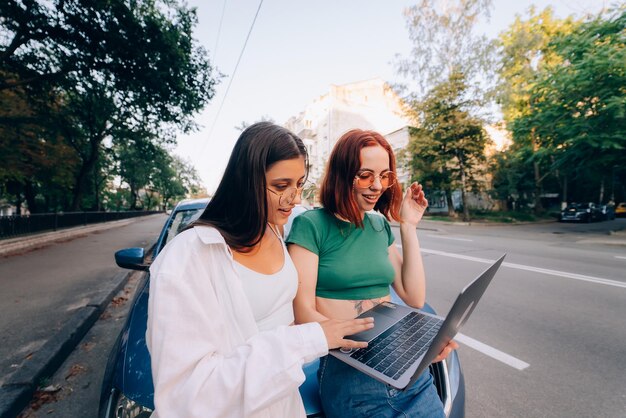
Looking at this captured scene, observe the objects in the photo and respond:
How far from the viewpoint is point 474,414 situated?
2172mm

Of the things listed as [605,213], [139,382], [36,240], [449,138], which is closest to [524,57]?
[449,138]

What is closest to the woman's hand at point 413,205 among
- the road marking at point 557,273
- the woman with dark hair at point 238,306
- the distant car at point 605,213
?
the woman with dark hair at point 238,306

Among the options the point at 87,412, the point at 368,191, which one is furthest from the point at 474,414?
the point at 87,412

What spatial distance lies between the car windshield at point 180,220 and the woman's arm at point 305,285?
5.91 feet

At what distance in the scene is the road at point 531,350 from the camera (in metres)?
2.30

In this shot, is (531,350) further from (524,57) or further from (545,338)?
(524,57)

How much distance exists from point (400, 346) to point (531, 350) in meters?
2.88

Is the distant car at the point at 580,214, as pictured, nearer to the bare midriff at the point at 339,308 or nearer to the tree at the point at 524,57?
the tree at the point at 524,57

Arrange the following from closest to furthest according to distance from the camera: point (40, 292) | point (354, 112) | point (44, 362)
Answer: point (44, 362) < point (40, 292) < point (354, 112)

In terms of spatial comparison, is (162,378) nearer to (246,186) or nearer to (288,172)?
(246,186)

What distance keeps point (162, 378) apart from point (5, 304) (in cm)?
551

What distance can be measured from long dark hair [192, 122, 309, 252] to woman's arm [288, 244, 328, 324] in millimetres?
316

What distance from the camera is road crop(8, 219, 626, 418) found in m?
2.30

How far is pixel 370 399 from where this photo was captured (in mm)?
1218
